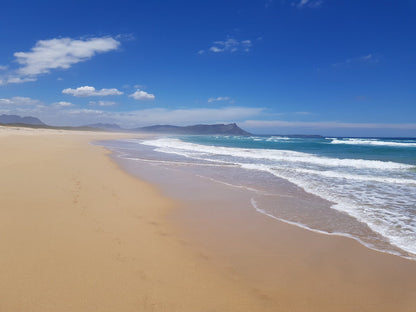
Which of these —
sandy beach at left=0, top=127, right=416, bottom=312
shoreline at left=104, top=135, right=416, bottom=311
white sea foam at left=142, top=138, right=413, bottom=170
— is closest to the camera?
sandy beach at left=0, top=127, right=416, bottom=312

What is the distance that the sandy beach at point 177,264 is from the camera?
263 cm

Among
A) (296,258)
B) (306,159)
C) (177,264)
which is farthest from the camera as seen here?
(306,159)

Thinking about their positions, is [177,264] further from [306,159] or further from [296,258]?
[306,159]

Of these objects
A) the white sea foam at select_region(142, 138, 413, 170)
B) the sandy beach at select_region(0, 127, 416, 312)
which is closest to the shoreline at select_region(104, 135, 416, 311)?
the sandy beach at select_region(0, 127, 416, 312)

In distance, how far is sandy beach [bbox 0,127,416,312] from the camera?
2.63 meters

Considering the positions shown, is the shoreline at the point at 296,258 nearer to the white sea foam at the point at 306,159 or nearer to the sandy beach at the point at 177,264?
the sandy beach at the point at 177,264

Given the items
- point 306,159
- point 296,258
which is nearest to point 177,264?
point 296,258

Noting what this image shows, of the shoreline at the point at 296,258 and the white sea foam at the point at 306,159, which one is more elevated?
the white sea foam at the point at 306,159

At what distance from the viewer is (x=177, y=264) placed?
339cm

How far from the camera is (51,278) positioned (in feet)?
9.18

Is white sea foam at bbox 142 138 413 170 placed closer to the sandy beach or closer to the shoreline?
the shoreline

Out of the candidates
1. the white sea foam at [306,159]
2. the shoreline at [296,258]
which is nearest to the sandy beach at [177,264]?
the shoreline at [296,258]

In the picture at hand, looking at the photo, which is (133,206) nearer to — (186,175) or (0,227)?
(0,227)

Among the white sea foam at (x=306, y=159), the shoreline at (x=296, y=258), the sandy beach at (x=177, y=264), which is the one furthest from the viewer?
the white sea foam at (x=306, y=159)
